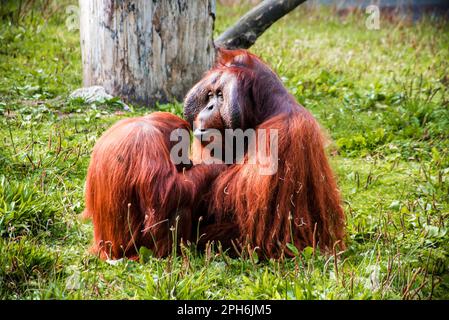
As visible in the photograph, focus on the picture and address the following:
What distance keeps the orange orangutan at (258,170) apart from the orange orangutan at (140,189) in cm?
15

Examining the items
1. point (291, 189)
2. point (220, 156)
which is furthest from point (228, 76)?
point (291, 189)

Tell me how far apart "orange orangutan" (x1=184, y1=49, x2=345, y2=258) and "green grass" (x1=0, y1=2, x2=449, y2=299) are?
13cm

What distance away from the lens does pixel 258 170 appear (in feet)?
10.6

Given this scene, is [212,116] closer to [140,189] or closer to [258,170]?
[258,170]

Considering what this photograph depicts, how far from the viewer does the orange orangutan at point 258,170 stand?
10.6 feet

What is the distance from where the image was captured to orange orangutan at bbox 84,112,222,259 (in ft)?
10.3

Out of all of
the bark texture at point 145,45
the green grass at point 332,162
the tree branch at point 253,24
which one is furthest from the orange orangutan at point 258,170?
the tree branch at point 253,24

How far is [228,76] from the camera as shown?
334 centimetres

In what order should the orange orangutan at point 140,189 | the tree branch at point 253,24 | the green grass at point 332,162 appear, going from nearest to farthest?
the green grass at point 332,162 → the orange orangutan at point 140,189 → the tree branch at point 253,24

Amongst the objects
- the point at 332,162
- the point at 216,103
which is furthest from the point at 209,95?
the point at 332,162

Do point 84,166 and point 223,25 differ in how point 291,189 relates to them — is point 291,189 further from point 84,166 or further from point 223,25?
point 223,25

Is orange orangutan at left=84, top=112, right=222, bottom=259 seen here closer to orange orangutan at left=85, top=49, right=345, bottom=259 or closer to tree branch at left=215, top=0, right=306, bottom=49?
orange orangutan at left=85, top=49, right=345, bottom=259

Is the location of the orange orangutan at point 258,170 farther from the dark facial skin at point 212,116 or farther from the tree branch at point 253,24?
the tree branch at point 253,24

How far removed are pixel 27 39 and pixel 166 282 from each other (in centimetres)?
485
